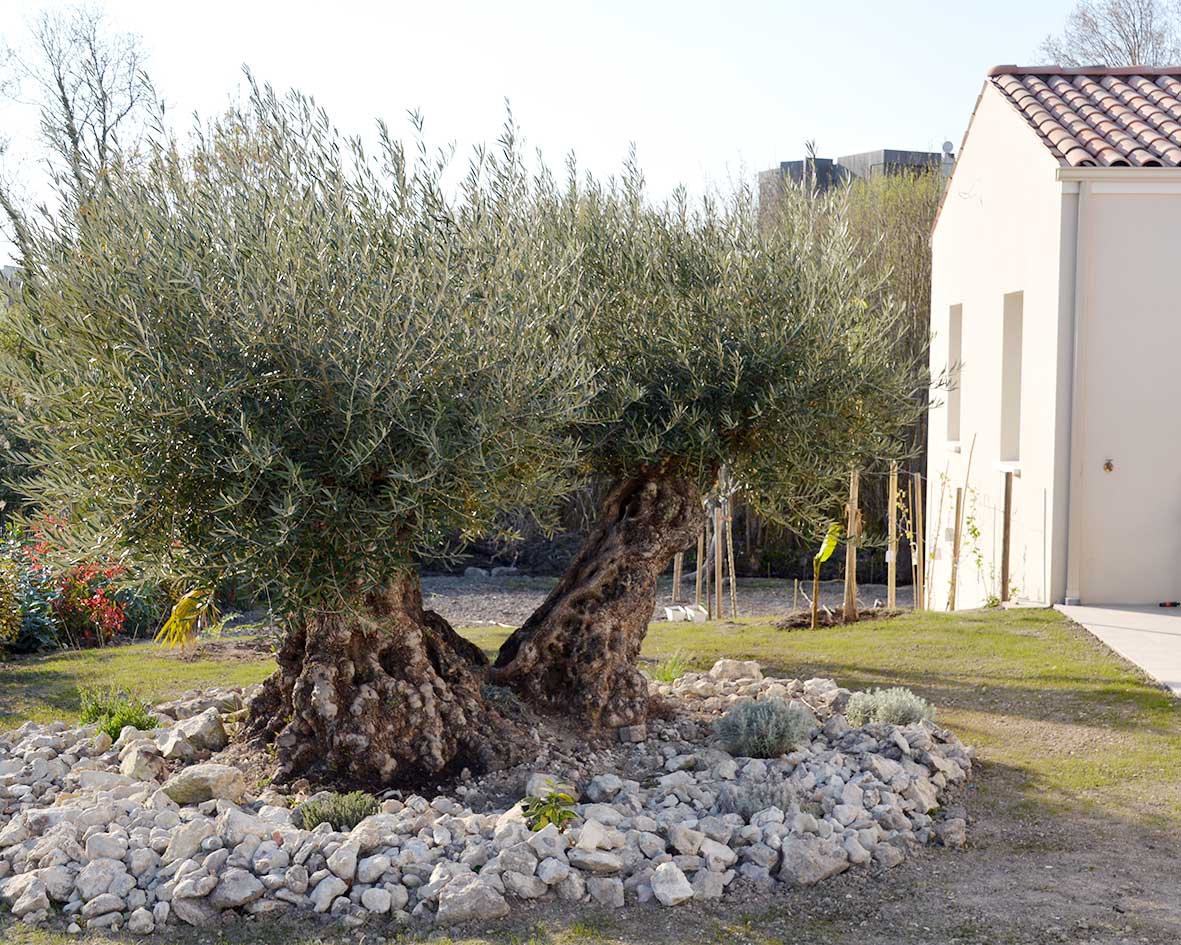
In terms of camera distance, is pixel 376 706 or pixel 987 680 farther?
pixel 987 680

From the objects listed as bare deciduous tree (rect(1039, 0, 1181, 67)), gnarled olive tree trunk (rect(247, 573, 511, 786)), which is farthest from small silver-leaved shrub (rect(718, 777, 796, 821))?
bare deciduous tree (rect(1039, 0, 1181, 67))

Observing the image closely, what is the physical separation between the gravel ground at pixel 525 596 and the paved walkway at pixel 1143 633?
15.3ft

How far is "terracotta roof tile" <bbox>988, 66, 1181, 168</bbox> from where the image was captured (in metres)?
10.9

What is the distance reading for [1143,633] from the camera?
9.87 metres

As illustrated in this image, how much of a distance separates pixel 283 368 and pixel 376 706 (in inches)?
73.9

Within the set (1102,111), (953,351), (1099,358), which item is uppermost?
(1102,111)

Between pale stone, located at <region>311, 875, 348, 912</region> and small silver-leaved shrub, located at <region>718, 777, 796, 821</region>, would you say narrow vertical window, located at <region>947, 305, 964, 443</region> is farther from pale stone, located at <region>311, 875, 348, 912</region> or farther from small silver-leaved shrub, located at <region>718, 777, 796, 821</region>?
pale stone, located at <region>311, 875, 348, 912</region>

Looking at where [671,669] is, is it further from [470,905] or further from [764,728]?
[470,905]

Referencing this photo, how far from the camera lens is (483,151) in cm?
623

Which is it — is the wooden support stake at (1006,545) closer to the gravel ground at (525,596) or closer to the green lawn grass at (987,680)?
the green lawn grass at (987,680)

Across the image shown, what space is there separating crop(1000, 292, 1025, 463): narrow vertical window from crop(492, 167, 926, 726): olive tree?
599 centimetres

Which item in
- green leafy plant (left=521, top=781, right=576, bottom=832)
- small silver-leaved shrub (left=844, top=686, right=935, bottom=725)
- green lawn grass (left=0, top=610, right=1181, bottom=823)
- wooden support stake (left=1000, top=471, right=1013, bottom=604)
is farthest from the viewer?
wooden support stake (left=1000, top=471, right=1013, bottom=604)

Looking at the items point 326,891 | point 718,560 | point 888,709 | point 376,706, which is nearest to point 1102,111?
point 718,560

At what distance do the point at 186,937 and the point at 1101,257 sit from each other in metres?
9.75
